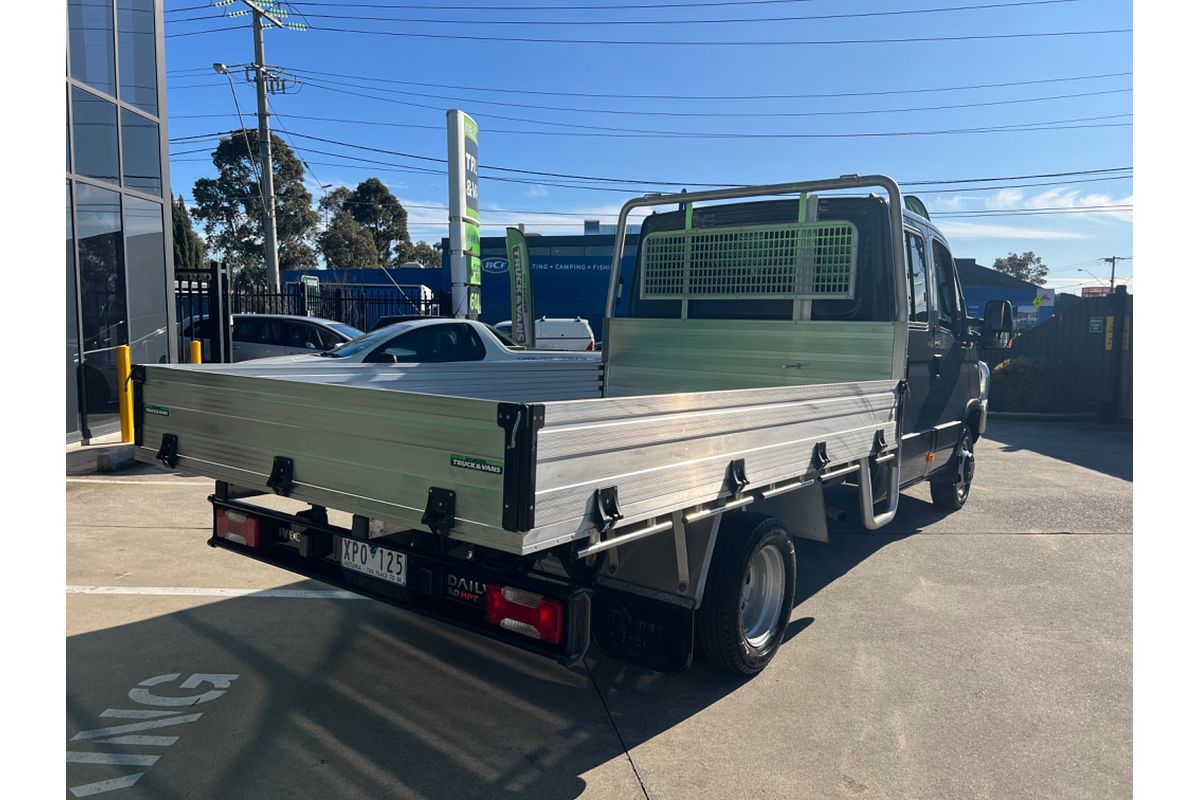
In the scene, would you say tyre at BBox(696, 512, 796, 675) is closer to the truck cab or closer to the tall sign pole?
the truck cab

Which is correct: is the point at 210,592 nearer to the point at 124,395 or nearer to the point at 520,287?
the point at 124,395

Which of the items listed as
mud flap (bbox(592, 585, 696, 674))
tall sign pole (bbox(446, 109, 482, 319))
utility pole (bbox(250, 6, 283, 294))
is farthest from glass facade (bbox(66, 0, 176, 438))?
utility pole (bbox(250, 6, 283, 294))

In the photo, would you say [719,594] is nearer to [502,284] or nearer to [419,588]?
[419,588]

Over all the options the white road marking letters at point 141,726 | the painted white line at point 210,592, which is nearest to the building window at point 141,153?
the painted white line at point 210,592

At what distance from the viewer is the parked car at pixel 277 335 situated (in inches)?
532

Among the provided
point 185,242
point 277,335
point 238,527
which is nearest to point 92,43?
point 277,335

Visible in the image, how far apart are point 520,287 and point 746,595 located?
740cm

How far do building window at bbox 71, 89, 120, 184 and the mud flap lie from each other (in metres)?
9.63

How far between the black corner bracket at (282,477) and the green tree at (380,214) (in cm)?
4234

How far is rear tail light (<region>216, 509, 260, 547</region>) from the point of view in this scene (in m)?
3.91

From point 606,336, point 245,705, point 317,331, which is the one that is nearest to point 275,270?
point 317,331

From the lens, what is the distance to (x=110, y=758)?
3.12 m

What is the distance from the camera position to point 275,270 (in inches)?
932

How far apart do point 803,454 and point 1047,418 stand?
1408 cm
